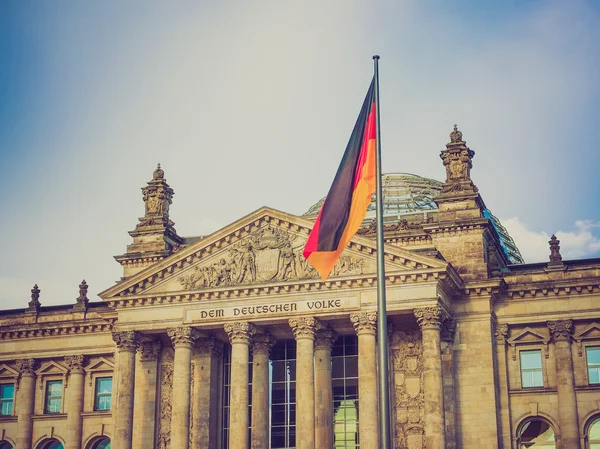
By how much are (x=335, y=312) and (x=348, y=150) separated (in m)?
20.8

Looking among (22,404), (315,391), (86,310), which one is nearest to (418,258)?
(315,391)

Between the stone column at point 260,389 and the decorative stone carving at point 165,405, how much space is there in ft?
17.7

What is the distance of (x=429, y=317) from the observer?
48.1 metres

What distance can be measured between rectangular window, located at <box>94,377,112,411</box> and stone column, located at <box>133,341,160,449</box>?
5997 mm

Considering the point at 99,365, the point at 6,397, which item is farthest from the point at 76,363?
the point at 6,397

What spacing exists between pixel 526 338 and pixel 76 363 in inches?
1068

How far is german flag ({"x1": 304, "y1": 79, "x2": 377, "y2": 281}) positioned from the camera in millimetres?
28844

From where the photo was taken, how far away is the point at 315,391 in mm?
50875

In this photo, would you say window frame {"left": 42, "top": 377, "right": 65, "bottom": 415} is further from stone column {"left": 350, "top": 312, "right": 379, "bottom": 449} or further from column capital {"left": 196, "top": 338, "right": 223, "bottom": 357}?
stone column {"left": 350, "top": 312, "right": 379, "bottom": 449}

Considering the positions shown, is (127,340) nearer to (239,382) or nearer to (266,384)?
(239,382)

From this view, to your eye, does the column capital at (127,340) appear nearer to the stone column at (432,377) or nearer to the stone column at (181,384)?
the stone column at (181,384)

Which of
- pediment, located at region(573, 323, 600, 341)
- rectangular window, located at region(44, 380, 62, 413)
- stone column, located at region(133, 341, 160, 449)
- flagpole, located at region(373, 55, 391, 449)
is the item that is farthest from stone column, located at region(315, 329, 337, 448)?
flagpole, located at region(373, 55, 391, 449)

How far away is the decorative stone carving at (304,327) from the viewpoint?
49.8m

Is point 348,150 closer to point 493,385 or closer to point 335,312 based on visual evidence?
point 335,312
